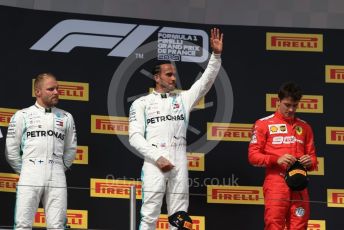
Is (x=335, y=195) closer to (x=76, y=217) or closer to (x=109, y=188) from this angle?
(x=109, y=188)

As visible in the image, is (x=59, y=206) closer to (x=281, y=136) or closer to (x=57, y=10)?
(x=281, y=136)

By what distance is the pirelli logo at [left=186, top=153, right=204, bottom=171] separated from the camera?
6965 millimetres

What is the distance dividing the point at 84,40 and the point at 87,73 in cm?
25

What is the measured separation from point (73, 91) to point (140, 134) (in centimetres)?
114

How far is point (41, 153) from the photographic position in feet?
19.1

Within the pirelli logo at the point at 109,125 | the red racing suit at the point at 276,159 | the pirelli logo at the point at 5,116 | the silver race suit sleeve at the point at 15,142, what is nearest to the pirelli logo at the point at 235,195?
the pirelli logo at the point at 109,125

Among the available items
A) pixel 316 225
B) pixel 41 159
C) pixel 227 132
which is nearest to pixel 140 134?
pixel 41 159

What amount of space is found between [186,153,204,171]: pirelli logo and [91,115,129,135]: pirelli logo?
0.47 m

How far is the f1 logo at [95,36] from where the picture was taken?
7004mm

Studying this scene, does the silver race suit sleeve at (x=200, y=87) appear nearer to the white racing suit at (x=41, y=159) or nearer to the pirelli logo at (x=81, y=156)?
the white racing suit at (x=41, y=159)

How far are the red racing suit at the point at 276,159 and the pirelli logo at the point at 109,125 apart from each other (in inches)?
52.2

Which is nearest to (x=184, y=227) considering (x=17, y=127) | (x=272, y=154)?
(x=272, y=154)

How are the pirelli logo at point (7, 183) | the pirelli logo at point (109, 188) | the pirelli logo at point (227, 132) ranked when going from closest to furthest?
the pirelli logo at point (7, 183), the pirelli logo at point (109, 188), the pirelli logo at point (227, 132)

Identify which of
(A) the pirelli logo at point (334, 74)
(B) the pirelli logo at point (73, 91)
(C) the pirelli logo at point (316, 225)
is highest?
(A) the pirelli logo at point (334, 74)
